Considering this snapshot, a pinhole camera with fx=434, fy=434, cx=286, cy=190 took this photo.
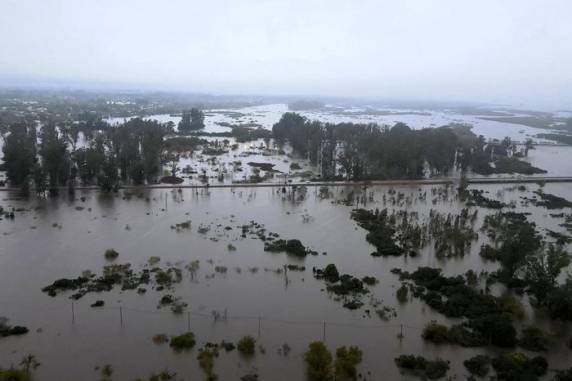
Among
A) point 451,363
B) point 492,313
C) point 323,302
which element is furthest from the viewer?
point 323,302

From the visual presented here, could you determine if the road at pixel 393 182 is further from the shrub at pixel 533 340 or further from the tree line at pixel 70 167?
the shrub at pixel 533 340

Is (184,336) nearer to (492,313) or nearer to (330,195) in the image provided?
(492,313)

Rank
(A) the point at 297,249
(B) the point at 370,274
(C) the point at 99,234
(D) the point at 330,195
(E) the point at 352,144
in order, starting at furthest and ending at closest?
1. (E) the point at 352,144
2. (D) the point at 330,195
3. (C) the point at 99,234
4. (A) the point at 297,249
5. (B) the point at 370,274

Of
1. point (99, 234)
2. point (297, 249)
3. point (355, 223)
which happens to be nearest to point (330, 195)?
point (355, 223)

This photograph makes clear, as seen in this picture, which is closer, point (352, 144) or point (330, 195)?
point (330, 195)

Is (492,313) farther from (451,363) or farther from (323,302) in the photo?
(323,302)

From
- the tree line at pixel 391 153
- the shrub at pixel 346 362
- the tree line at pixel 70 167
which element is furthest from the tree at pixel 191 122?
the shrub at pixel 346 362

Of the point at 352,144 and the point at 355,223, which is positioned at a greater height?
the point at 352,144
